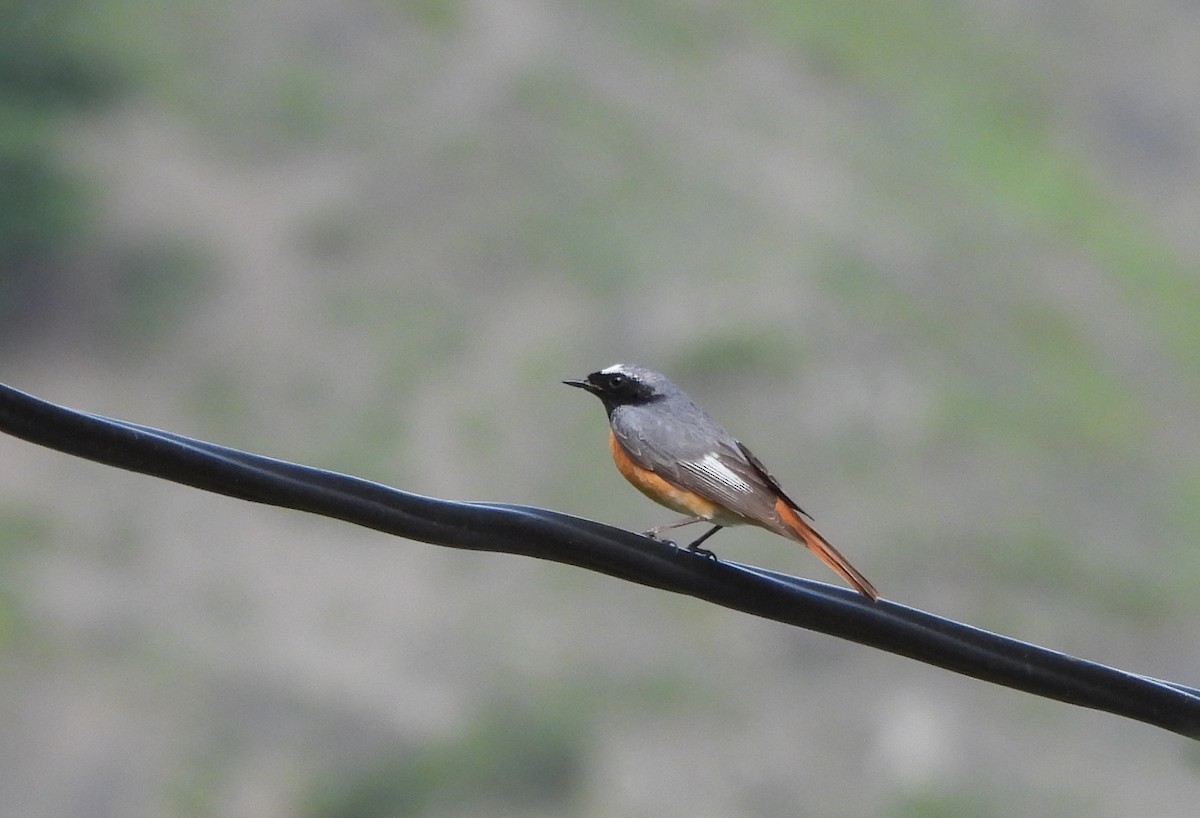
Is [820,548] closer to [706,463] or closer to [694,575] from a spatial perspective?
[706,463]

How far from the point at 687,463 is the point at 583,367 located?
12.7m

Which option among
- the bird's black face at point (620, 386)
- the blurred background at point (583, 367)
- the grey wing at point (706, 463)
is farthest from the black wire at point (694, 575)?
the blurred background at point (583, 367)

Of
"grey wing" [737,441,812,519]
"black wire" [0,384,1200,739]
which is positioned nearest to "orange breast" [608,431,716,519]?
"grey wing" [737,441,812,519]

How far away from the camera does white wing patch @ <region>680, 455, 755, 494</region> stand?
15.8 feet

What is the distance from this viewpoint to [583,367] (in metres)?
17.7

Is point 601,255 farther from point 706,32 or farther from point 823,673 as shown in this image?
point 823,673

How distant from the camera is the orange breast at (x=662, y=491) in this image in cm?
498

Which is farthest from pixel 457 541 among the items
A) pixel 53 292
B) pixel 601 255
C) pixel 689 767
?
pixel 53 292

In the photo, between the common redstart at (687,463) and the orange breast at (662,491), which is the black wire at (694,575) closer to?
the common redstart at (687,463)

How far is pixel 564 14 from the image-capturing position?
2100 cm

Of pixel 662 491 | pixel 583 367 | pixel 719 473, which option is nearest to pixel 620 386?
pixel 662 491

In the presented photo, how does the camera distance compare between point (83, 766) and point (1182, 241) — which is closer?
point (83, 766)

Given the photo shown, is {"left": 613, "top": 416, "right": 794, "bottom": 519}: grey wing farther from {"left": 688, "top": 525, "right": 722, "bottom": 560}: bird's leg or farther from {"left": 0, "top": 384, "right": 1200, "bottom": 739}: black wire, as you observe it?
{"left": 0, "top": 384, "right": 1200, "bottom": 739}: black wire

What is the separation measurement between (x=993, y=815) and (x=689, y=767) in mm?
2749
